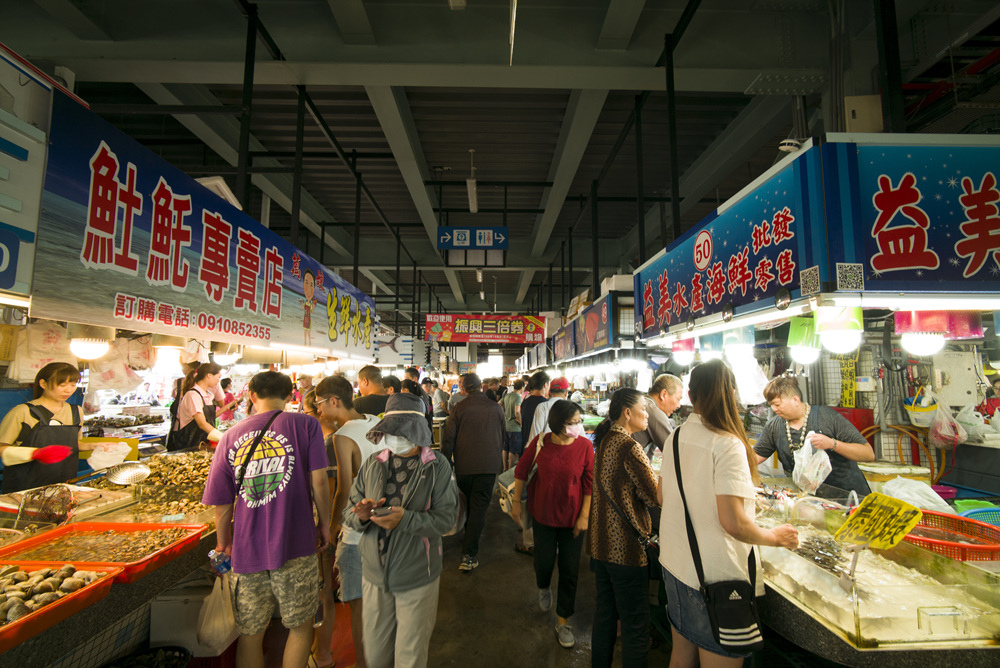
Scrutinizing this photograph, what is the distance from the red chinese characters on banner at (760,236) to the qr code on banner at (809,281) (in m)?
0.43

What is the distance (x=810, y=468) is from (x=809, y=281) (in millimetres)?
1745

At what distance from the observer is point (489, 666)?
3164mm

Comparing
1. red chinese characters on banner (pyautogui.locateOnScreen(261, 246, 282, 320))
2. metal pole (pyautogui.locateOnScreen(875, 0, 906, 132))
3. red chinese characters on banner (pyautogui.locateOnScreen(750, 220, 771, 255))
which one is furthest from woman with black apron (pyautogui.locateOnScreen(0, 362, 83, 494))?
metal pole (pyautogui.locateOnScreen(875, 0, 906, 132))

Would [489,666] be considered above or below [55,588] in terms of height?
below

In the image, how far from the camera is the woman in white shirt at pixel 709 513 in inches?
76.5

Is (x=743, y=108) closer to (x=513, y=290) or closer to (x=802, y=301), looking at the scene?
(x=802, y=301)

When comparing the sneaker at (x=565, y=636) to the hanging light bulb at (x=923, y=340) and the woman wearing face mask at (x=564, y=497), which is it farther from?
the hanging light bulb at (x=923, y=340)

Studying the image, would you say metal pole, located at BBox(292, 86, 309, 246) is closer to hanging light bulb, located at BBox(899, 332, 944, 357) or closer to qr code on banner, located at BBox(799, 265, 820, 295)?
qr code on banner, located at BBox(799, 265, 820, 295)

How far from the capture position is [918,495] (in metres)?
2.88

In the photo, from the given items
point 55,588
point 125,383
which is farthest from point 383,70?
point 125,383

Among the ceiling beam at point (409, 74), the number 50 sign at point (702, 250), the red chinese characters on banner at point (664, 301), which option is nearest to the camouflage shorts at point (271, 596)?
the number 50 sign at point (702, 250)

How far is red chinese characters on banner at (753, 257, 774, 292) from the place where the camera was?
2.57 metres

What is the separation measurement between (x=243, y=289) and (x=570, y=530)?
10.8 feet

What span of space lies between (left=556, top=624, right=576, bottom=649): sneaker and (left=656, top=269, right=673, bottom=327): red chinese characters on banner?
2829 mm
